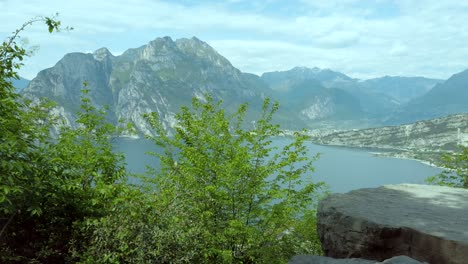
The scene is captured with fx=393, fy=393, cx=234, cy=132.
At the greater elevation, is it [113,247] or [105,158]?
[105,158]

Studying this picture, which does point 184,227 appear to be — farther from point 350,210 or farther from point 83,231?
point 350,210

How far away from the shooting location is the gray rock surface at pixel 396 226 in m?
10.3

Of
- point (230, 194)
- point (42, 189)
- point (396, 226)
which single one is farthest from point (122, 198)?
point (396, 226)

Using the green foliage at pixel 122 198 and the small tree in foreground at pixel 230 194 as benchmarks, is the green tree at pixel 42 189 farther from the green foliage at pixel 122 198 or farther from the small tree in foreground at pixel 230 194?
the small tree in foreground at pixel 230 194

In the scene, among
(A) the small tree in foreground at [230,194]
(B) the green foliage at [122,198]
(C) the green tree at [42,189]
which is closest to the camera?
(C) the green tree at [42,189]

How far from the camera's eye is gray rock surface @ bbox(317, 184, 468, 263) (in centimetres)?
1029

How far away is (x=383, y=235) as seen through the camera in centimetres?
1118

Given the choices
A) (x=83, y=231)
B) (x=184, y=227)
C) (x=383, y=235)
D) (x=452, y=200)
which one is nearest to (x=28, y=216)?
(x=83, y=231)

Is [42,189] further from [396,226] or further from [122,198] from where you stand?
[396,226]

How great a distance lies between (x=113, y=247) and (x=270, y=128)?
9544 mm

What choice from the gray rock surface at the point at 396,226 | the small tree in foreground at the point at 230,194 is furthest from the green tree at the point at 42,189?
the gray rock surface at the point at 396,226

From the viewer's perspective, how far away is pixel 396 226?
1112 cm

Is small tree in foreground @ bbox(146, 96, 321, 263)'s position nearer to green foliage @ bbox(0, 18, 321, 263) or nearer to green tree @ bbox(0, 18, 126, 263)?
green foliage @ bbox(0, 18, 321, 263)

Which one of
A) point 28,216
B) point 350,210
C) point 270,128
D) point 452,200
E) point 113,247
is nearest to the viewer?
point 113,247
